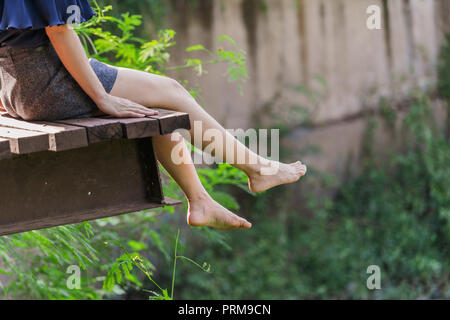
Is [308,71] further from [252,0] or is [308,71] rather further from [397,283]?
[397,283]

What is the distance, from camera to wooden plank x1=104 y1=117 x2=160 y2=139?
2.19m

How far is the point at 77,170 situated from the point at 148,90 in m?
0.37

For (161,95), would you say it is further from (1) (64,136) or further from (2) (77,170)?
(1) (64,136)

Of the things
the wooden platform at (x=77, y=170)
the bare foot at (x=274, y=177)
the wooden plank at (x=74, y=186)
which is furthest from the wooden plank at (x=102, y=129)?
the bare foot at (x=274, y=177)

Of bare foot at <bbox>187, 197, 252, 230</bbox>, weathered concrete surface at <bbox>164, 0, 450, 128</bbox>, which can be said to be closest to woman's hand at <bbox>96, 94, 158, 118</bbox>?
bare foot at <bbox>187, 197, 252, 230</bbox>

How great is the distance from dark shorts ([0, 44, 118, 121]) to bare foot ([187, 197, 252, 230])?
0.60 m

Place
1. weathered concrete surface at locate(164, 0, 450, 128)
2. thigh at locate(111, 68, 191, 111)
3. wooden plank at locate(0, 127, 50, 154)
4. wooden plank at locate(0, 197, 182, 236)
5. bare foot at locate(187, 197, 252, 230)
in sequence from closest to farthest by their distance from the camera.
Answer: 1. wooden plank at locate(0, 127, 50, 154)
2. wooden plank at locate(0, 197, 182, 236)
3. thigh at locate(111, 68, 191, 111)
4. bare foot at locate(187, 197, 252, 230)
5. weathered concrete surface at locate(164, 0, 450, 128)

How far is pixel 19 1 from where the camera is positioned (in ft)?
7.43

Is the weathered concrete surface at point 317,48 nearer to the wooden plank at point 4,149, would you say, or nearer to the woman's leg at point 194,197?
the woman's leg at point 194,197

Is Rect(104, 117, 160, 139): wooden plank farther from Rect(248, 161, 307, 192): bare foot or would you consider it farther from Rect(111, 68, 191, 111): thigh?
Rect(248, 161, 307, 192): bare foot

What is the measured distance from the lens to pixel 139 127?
2213mm

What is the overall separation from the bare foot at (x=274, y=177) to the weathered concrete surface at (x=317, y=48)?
12.1 ft

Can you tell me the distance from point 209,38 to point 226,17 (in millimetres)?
323
